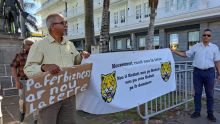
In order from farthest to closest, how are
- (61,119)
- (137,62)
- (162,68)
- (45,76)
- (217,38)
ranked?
(217,38) < (162,68) < (137,62) < (61,119) < (45,76)

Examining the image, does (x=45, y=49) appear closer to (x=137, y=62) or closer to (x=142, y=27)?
(x=137, y=62)

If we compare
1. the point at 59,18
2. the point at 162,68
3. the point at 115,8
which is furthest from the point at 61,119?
the point at 115,8

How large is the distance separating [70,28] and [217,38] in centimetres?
3124

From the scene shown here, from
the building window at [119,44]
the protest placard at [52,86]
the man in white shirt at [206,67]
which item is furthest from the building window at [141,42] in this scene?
the protest placard at [52,86]

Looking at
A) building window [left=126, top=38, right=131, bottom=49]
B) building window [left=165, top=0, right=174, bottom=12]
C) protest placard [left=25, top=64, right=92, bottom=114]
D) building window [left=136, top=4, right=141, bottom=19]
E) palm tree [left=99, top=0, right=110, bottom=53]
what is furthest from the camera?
building window [left=126, top=38, right=131, bottom=49]

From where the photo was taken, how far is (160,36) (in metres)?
24.2

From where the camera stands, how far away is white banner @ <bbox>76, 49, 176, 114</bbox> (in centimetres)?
383

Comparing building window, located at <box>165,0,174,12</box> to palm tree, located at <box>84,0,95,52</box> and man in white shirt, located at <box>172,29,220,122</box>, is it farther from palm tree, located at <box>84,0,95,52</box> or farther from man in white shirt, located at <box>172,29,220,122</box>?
man in white shirt, located at <box>172,29,220,122</box>

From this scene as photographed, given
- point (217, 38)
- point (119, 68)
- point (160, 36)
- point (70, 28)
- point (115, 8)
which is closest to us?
point (119, 68)

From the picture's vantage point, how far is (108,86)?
4.03 meters

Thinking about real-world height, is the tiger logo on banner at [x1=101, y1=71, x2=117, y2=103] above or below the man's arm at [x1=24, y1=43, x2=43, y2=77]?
below

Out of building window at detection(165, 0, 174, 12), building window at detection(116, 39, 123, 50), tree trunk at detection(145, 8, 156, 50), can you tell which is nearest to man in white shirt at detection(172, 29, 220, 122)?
tree trunk at detection(145, 8, 156, 50)

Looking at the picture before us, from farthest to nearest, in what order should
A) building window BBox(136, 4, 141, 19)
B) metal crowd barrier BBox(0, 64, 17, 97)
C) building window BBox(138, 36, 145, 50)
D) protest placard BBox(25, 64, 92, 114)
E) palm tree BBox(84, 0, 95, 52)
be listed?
building window BBox(136, 4, 141, 19), building window BBox(138, 36, 145, 50), palm tree BBox(84, 0, 95, 52), metal crowd barrier BBox(0, 64, 17, 97), protest placard BBox(25, 64, 92, 114)

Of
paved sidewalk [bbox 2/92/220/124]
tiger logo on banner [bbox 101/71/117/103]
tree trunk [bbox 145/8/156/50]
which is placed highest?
tree trunk [bbox 145/8/156/50]
